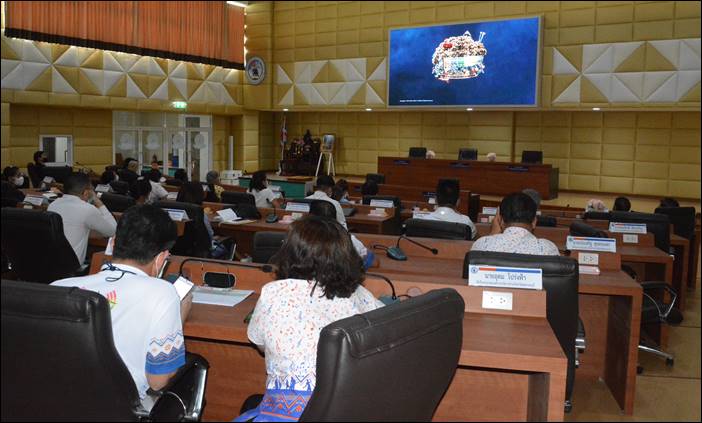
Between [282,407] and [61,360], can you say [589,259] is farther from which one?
[61,360]

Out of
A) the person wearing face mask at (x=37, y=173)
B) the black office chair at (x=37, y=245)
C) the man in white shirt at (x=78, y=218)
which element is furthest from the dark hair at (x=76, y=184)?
the person wearing face mask at (x=37, y=173)

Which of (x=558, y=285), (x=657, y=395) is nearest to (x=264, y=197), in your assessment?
(x=657, y=395)

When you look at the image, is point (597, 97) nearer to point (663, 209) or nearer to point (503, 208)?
point (663, 209)

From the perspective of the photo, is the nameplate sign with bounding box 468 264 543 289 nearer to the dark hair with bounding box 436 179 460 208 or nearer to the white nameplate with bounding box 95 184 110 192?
the dark hair with bounding box 436 179 460 208

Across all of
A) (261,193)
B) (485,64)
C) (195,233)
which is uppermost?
(485,64)

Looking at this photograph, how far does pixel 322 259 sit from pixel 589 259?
7.71 feet

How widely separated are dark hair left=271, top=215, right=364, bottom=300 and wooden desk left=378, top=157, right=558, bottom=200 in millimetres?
10678

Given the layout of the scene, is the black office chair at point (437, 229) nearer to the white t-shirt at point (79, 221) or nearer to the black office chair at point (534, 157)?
the white t-shirt at point (79, 221)

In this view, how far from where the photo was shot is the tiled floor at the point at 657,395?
3352 mm

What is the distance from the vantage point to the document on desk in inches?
110

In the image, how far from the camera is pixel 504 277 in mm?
2721

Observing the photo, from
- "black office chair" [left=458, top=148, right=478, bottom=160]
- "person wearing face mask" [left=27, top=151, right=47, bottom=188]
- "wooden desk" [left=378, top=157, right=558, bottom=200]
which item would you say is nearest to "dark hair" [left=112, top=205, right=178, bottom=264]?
"person wearing face mask" [left=27, top=151, right=47, bottom=188]

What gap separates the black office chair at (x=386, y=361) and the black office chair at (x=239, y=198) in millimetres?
5648

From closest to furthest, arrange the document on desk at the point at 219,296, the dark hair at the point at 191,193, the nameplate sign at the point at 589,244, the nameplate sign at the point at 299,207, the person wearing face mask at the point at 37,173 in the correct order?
the document on desk at the point at 219,296 < the nameplate sign at the point at 589,244 < the dark hair at the point at 191,193 < the nameplate sign at the point at 299,207 < the person wearing face mask at the point at 37,173
